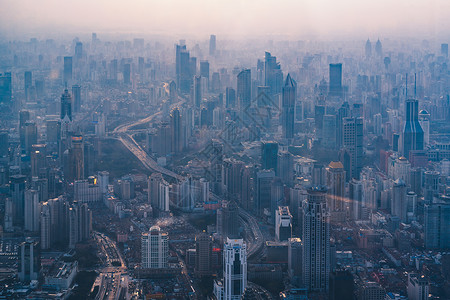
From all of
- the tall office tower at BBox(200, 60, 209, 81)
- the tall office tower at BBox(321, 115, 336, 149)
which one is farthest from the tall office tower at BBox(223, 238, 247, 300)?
the tall office tower at BBox(200, 60, 209, 81)

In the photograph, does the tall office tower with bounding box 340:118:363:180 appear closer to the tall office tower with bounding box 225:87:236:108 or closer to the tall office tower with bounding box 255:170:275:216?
the tall office tower with bounding box 255:170:275:216

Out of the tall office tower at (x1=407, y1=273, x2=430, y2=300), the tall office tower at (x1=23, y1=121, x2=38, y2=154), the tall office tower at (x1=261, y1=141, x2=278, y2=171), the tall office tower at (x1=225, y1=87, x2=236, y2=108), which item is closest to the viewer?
the tall office tower at (x1=407, y1=273, x2=430, y2=300)

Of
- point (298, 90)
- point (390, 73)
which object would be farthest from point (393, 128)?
point (298, 90)

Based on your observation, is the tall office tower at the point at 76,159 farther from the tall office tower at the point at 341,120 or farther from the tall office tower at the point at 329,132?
the tall office tower at the point at 341,120

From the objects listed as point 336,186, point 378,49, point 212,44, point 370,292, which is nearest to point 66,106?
point 212,44

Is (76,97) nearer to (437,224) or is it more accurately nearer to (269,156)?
(269,156)

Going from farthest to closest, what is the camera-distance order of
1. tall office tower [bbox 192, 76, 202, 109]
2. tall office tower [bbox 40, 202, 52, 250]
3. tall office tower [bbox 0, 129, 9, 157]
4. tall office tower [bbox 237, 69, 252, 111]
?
tall office tower [bbox 192, 76, 202, 109]
tall office tower [bbox 237, 69, 252, 111]
tall office tower [bbox 0, 129, 9, 157]
tall office tower [bbox 40, 202, 52, 250]

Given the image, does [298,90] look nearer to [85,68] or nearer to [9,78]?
[85,68]
